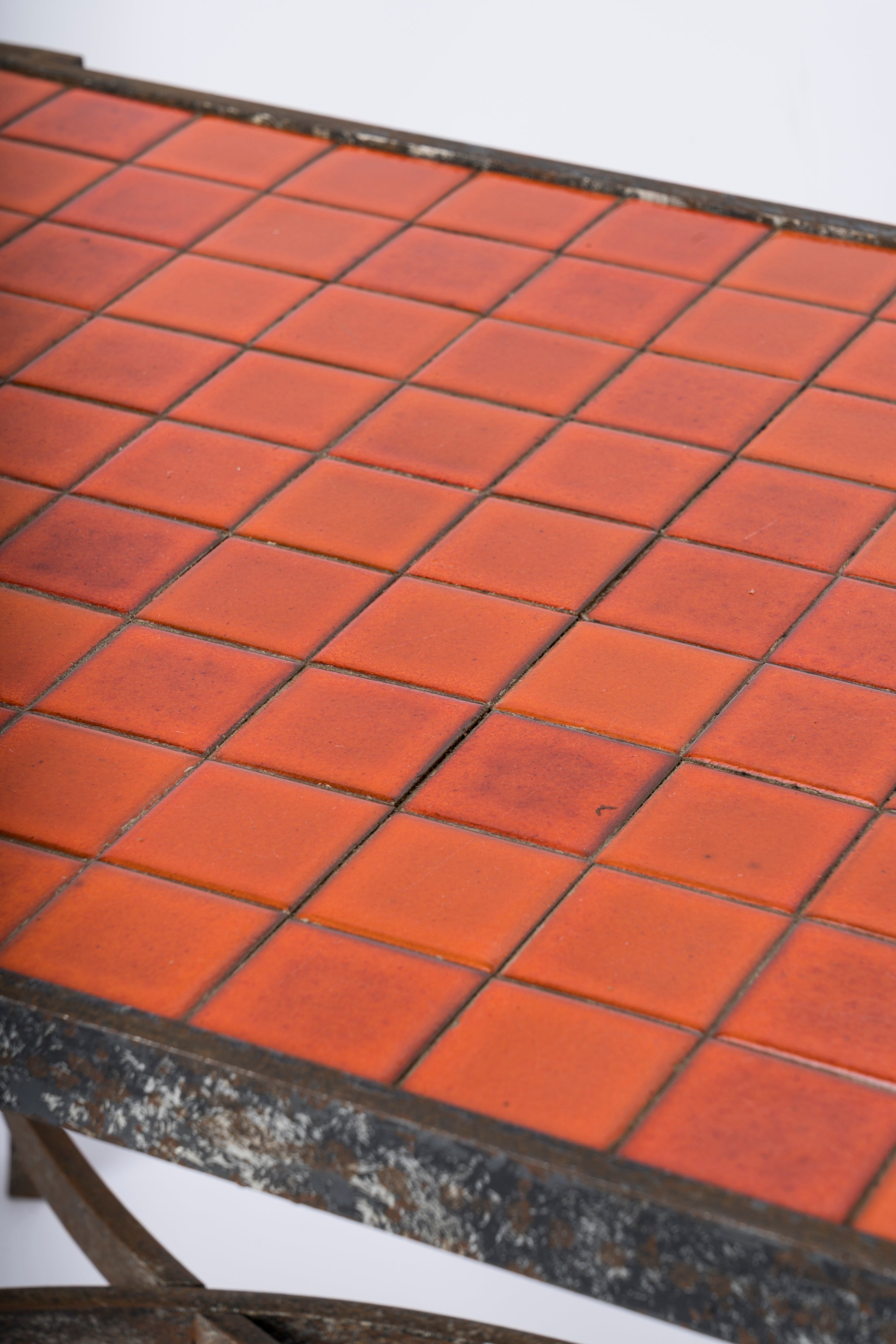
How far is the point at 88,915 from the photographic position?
149 centimetres

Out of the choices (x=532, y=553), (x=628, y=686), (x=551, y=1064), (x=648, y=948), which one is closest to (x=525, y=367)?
(x=532, y=553)

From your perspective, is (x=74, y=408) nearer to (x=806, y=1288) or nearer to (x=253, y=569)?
(x=253, y=569)

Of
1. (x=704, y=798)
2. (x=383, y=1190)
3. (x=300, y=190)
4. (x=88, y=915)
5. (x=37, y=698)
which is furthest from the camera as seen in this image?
(x=300, y=190)

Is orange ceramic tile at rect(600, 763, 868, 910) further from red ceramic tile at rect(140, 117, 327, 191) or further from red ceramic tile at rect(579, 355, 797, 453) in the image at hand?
red ceramic tile at rect(140, 117, 327, 191)

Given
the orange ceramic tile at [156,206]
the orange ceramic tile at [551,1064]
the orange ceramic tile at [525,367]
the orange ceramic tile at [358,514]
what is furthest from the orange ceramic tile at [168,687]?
the orange ceramic tile at [156,206]

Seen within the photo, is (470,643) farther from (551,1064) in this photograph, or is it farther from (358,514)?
(551,1064)

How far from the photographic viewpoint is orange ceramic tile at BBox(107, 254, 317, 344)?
2326 millimetres

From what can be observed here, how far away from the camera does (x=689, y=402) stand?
217 centimetres

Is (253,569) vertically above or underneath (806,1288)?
above

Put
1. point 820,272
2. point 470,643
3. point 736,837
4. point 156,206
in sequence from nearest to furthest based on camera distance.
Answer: point 736,837 → point 470,643 → point 820,272 → point 156,206

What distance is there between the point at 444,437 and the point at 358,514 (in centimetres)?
19

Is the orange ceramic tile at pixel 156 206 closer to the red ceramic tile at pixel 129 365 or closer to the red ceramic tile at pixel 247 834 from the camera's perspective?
the red ceramic tile at pixel 129 365

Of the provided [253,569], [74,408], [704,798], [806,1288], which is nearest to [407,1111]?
[806,1288]

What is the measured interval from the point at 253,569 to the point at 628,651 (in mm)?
422
